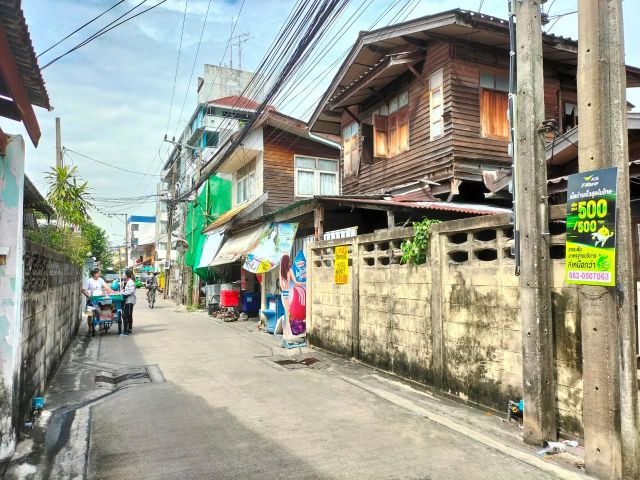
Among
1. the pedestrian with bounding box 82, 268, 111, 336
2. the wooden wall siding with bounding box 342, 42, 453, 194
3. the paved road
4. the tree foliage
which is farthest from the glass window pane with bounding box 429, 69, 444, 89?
the pedestrian with bounding box 82, 268, 111, 336

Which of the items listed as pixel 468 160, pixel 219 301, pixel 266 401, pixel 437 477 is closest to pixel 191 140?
pixel 219 301

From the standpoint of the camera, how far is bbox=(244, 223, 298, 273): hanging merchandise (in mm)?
12828

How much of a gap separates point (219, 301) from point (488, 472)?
16.3 meters

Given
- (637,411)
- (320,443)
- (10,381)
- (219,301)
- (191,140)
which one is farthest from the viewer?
(191,140)

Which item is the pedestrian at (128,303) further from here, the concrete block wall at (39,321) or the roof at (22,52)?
the roof at (22,52)

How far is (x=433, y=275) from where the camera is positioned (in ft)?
21.6

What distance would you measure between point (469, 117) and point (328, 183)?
10.6m

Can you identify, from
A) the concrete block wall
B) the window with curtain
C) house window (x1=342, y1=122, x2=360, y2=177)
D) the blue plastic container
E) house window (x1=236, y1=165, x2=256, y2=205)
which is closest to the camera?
the concrete block wall

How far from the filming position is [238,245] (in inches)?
643

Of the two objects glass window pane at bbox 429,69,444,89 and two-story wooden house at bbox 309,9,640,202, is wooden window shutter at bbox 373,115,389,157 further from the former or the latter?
glass window pane at bbox 429,69,444,89

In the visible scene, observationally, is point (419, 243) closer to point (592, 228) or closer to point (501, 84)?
point (592, 228)

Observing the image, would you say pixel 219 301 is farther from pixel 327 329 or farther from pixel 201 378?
pixel 201 378

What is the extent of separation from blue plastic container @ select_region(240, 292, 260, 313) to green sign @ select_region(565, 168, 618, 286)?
47.1 ft

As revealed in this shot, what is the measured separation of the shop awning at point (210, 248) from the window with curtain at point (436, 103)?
1045cm
